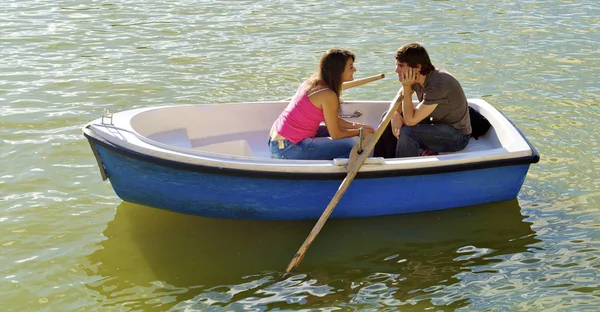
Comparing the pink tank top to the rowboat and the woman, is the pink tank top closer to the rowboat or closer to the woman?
the woman

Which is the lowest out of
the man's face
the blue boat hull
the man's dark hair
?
the blue boat hull

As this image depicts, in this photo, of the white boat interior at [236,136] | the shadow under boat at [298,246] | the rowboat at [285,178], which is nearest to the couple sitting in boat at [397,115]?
the white boat interior at [236,136]

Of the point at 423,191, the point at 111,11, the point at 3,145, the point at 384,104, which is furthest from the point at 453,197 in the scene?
the point at 111,11

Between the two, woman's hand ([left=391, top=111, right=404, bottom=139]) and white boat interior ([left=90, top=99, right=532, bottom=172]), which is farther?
woman's hand ([left=391, top=111, right=404, bottom=139])

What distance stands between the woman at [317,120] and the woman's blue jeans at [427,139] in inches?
15.9

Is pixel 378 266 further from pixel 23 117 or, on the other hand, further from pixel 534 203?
pixel 23 117

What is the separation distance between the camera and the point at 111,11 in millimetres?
13180

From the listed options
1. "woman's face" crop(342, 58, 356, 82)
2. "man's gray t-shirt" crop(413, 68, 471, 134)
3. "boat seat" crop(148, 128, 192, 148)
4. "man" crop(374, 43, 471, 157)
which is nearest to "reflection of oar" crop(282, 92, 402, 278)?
"woman's face" crop(342, 58, 356, 82)

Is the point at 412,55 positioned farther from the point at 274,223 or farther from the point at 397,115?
the point at 274,223

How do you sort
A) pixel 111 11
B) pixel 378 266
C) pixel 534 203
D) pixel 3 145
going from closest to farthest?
pixel 378 266, pixel 534 203, pixel 3 145, pixel 111 11

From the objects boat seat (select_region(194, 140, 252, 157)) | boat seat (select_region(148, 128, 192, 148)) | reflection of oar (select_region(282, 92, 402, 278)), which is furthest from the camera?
boat seat (select_region(194, 140, 252, 157))

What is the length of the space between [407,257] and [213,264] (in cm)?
132

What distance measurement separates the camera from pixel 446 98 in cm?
642

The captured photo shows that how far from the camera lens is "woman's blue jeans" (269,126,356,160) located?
628 centimetres
